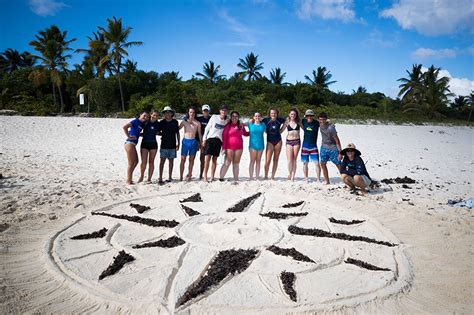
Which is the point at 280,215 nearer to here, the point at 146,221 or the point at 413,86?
the point at 146,221

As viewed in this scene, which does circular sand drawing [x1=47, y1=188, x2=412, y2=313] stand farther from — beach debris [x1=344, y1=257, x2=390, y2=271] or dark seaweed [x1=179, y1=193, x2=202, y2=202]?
dark seaweed [x1=179, y1=193, x2=202, y2=202]

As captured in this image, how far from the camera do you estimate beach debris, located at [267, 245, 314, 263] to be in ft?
15.6

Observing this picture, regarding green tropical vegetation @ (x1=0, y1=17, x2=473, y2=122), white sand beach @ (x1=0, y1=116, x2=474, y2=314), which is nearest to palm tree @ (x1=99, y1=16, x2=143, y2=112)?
green tropical vegetation @ (x1=0, y1=17, x2=473, y2=122)

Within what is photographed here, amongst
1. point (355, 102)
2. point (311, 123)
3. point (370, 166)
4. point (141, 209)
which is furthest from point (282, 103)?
point (141, 209)

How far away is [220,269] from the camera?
4348 mm

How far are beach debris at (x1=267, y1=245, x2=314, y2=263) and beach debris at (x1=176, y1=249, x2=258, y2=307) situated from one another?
0.98 ft

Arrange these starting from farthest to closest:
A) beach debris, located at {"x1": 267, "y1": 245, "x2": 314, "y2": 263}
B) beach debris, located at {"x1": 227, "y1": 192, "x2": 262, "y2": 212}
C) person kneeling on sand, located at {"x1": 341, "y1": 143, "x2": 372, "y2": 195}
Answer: person kneeling on sand, located at {"x1": 341, "y1": 143, "x2": 372, "y2": 195} → beach debris, located at {"x1": 227, "y1": 192, "x2": 262, "y2": 212} → beach debris, located at {"x1": 267, "y1": 245, "x2": 314, "y2": 263}

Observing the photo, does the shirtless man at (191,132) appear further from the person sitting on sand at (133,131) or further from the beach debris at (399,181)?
the beach debris at (399,181)

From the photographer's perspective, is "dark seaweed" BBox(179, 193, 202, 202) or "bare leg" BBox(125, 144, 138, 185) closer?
"dark seaweed" BBox(179, 193, 202, 202)

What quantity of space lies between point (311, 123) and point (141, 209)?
4.71 metres

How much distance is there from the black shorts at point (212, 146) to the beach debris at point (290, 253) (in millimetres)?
3821

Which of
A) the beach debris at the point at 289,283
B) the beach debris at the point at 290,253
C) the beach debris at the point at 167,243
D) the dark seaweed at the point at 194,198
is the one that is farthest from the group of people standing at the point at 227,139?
the beach debris at the point at 289,283

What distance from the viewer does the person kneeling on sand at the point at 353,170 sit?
7820 millimetres

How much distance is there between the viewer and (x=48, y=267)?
4.43 m
